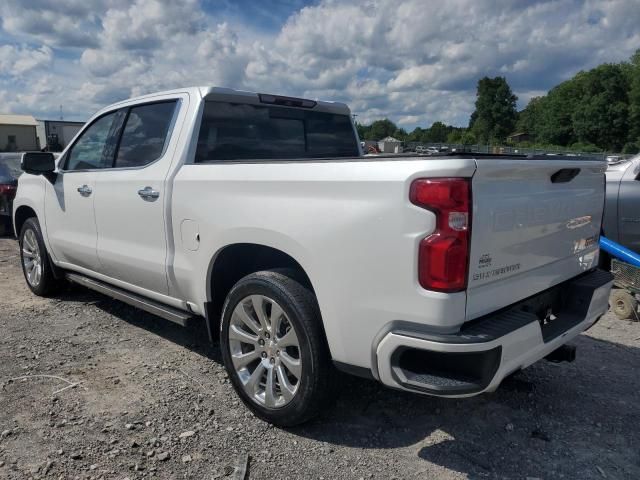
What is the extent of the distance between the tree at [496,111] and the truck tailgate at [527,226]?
10157 cm

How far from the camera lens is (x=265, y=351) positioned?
3.13 metres

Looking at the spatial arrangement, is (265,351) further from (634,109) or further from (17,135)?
(634,109)

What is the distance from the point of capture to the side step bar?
369cm

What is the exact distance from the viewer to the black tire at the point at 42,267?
543cm

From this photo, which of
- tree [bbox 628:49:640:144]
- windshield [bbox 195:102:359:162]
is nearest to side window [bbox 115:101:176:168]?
windshield [bbox 195:102:359:162]

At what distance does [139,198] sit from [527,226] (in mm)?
2584

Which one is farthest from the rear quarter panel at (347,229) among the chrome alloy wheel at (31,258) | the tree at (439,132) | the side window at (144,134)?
the tree at (439,132)

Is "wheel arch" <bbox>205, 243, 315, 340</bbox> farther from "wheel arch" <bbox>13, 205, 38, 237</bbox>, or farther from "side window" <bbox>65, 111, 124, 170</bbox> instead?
"wheel arch" <bbox>13, 205, 38, 237</bbox>

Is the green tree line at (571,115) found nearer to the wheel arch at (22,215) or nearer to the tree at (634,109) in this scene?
the tree at (634,109)

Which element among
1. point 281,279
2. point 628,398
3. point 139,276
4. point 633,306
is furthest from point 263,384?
point 633,306

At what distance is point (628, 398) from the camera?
3.62m

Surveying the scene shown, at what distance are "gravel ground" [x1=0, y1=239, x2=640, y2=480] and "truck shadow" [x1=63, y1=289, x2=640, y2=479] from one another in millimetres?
10

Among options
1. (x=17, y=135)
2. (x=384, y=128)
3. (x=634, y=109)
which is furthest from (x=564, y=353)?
(x=384, y=128)

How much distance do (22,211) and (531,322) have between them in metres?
5.33
